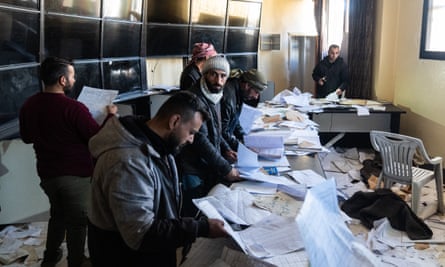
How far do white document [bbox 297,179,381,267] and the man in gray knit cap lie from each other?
66 centimetres

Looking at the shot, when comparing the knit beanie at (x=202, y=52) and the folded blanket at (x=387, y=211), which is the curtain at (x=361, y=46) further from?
the knit beanie at (x=202, y=52)

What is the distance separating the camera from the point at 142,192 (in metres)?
1.13

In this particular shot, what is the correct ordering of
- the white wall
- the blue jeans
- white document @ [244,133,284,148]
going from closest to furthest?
1. the blue jeans
2. white document @ [244,133,284,148]
3. the white wall

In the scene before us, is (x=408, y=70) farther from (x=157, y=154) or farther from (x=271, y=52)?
(x=157, y=154)

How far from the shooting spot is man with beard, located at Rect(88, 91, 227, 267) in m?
1.13

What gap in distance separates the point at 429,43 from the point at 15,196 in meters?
4.54

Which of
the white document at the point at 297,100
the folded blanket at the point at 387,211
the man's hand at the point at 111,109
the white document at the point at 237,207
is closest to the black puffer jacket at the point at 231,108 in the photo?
the man's hand at the point at 111,109

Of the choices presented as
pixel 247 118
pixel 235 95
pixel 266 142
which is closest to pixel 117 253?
pixel 266 142

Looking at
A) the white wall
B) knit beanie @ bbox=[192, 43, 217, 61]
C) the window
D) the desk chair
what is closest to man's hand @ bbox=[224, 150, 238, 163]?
knit beanie @ bbox=[192, 43, 217, 61]

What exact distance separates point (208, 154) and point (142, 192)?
3.08 ft

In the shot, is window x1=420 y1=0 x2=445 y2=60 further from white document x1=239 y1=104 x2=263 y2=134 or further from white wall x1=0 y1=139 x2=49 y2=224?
white wall x1=0 y1=139 x2=49 y2=224

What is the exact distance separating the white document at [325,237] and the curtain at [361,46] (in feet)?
15.5

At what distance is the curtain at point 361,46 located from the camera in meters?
5.64

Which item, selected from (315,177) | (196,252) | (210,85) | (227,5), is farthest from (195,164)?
(227,5)
